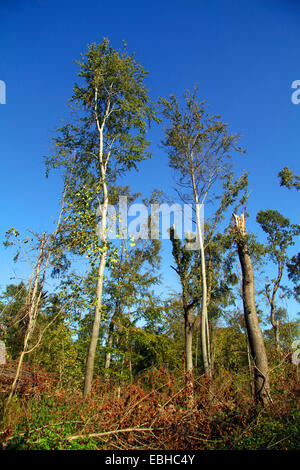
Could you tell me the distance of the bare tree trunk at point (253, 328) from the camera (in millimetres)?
Result: 5809

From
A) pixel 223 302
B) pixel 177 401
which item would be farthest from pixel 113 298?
pixel 177 401

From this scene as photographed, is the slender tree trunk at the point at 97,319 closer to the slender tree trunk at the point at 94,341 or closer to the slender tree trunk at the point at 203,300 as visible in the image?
the slender tree trunk at the point at 94,341

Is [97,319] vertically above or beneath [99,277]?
beneath

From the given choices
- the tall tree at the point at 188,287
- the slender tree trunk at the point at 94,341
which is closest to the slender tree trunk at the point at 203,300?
the tall tree at the point at 188,287

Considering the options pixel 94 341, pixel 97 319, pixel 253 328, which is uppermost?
pixel 97 319

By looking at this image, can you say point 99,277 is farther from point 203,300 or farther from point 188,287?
point 188,287

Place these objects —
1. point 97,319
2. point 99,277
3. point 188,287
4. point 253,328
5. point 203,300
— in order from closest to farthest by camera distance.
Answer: point 253,328, point 99,277, point 97,319, point 203,300, point 188,287

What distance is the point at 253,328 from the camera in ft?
22.6

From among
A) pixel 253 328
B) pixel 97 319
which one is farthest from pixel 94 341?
pixel 253 328

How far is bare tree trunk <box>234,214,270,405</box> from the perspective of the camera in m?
5.81

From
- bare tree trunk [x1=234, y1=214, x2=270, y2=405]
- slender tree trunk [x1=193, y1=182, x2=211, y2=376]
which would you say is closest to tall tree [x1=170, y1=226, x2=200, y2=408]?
slender tree trunk [x1=193, y1=182, x2=211, y2=376]

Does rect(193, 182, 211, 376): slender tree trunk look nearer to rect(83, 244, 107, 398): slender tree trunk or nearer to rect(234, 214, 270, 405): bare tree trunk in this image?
rect(234, 214, 270, 405): bare tree trunk
